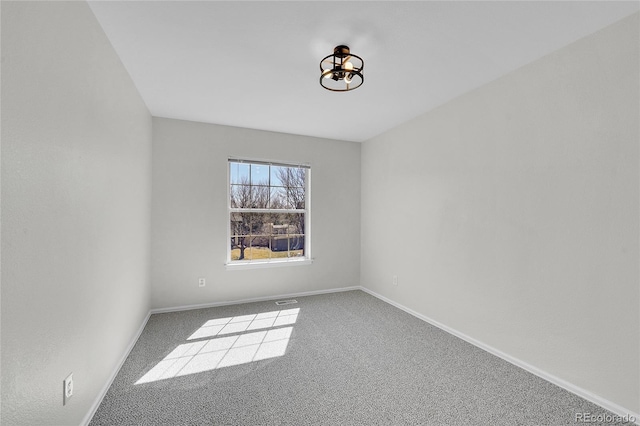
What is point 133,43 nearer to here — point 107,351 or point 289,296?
point 107,351

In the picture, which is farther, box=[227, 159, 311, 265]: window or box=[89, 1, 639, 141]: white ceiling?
box=[227, 159, 311, 265]: window

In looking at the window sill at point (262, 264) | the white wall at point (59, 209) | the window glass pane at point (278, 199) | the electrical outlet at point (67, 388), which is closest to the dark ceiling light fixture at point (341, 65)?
the white wall at point (59, 209)

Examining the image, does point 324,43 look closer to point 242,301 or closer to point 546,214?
point 546,214

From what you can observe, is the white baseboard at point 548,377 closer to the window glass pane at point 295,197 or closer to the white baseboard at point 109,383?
the window glass pane at point 295,197

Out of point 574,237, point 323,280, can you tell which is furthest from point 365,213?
point 574,237

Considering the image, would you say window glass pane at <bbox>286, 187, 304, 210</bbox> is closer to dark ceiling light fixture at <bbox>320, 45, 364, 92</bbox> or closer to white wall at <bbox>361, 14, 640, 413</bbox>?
white wall at <bbox>361, 14, 640, 413</bbox>

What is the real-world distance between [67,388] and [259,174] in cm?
314

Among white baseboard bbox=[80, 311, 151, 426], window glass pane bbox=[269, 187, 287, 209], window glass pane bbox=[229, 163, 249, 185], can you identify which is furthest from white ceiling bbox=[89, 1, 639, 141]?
white baseboard bbox=[80, 311, 151, 426]

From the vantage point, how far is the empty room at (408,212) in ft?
4.46

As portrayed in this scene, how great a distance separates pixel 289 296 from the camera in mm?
4309

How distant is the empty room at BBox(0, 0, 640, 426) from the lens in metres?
1.36

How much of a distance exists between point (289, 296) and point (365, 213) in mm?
1745

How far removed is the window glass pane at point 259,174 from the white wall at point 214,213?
0.15 meters

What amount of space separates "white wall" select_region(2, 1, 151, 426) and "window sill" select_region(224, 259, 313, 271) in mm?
1688
